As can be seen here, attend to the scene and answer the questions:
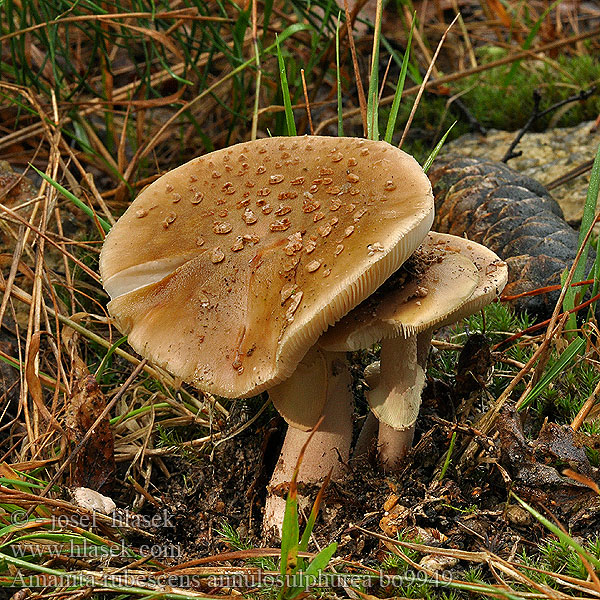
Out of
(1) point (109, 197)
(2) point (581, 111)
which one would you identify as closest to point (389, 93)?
(2) point (581, 111)

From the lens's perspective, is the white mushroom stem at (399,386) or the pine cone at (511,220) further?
the pine cone at (511,220)

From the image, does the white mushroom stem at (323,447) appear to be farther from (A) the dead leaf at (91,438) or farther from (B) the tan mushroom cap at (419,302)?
(A) the dead leaf at (91,438)

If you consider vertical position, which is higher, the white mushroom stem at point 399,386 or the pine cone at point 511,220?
the white mushroom stem at point 399,386

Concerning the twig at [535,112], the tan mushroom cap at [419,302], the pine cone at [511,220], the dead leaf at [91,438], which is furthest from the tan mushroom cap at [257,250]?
the twig at [535,112]

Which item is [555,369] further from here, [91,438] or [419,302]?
[91,438]

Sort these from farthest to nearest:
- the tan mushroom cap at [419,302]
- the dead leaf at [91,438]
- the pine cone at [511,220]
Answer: the pine cone at [511,220], the dead leaf at [91,438], the tan mushroom cap at [419,302]

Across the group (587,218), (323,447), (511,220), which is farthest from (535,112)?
(323,447)

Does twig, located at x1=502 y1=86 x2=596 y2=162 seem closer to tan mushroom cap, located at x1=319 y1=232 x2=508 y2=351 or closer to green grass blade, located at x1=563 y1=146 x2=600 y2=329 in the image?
green grass blade, located at x1=563 y1=146 x2=600 y2=329

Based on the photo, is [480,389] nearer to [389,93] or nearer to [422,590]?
[422,590]

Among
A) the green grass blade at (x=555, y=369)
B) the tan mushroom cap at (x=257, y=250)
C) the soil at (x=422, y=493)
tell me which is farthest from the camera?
the green grass blade at (x=555, y=369)

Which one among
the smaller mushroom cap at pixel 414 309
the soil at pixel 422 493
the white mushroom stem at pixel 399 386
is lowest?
the soil at pixel 422 493
